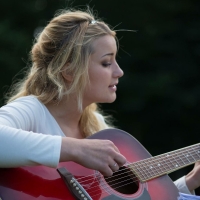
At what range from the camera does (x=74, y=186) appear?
76.0 inches

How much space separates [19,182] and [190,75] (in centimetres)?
311

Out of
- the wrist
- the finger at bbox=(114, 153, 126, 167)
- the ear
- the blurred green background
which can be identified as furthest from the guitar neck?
the blurred green background

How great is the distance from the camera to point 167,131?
15.9 ft

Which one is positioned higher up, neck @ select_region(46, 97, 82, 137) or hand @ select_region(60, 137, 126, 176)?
hand @ select_region(60, 137, 126, 176)

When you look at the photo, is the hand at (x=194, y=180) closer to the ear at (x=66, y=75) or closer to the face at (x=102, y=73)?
the face at (x=102, y=73)

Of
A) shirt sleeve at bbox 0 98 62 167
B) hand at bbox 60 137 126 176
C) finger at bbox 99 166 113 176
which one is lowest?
finger at bbox 99 166 113 176

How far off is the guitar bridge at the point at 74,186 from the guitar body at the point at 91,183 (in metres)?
0.01

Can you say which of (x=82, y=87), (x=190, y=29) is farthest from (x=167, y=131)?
(x=82, y=87)

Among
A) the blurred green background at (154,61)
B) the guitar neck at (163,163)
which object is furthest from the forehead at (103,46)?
the blurred green background at (154,61)

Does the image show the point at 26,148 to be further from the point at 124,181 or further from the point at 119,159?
the point at 124,181

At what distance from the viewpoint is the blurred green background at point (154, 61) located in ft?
15.5

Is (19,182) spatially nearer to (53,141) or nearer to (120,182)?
(53,141)

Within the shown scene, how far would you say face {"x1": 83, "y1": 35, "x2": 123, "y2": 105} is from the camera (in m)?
2.28

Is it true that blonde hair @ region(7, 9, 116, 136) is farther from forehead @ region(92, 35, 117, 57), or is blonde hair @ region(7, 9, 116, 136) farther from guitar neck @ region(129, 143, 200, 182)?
guitar neck @ region(129, 143, 200, 182)
